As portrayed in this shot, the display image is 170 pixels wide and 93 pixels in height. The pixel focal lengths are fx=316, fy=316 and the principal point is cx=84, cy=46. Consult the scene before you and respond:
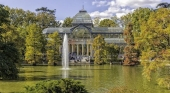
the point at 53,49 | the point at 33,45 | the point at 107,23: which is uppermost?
the point at 107,23

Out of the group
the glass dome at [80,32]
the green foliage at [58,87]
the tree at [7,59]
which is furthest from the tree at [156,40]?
the glass dome at [80,32]

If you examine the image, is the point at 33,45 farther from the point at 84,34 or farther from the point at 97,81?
the point at 97,81

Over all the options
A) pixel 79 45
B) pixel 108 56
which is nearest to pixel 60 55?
pixel 108 56

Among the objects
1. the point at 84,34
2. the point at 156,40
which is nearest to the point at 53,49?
the point at 84,34

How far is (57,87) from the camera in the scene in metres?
13.1

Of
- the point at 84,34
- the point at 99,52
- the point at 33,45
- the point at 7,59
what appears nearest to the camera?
the point at 7,59

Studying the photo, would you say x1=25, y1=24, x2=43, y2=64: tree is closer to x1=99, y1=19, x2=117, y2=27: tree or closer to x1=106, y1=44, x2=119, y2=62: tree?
x1=106, y1=44, x2=119, y2=62: tree

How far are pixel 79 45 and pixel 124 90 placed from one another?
60.6m

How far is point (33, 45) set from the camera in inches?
2159

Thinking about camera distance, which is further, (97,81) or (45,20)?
(45,20)

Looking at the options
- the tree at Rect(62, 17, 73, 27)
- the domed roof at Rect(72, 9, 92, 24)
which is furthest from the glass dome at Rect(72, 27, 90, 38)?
the tree at Rect(62, 17, 73, 27)

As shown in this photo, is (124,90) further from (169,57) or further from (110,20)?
(110,20)

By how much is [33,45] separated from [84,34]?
21703mm

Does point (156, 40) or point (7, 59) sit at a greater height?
point (156, 40)
